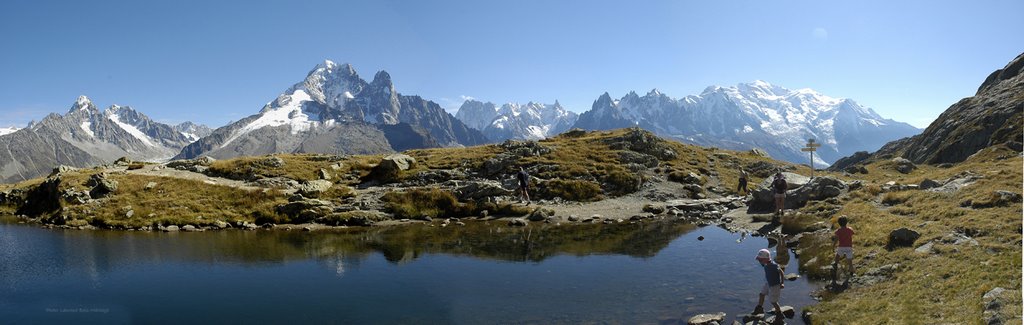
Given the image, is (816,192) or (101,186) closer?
(816,192)

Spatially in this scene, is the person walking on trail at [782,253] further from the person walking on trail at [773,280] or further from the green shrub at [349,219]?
the green shrub at [349,219]

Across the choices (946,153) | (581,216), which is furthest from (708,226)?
(946,153)

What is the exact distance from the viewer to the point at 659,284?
24.4 m

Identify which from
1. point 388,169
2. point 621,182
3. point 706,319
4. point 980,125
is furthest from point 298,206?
point 980,125

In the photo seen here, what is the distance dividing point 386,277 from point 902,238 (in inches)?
989

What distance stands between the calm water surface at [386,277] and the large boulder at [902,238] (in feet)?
14.4

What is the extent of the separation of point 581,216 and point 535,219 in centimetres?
439

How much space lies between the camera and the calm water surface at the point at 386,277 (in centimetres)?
2147

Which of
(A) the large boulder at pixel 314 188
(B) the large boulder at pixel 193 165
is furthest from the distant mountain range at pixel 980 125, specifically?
(B) the large boulder at pixel 193 165

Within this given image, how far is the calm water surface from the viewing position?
21469mm

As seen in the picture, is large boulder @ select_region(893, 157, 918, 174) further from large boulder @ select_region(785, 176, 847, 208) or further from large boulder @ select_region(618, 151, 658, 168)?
large boulder @ select_region(785, 176, 847, 208)

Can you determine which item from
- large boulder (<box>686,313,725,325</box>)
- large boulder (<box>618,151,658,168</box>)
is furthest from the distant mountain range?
large boulder (<box>686,313,725,325</box>)

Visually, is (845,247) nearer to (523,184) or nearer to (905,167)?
(523,184)

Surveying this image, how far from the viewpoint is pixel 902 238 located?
76.2 feet
